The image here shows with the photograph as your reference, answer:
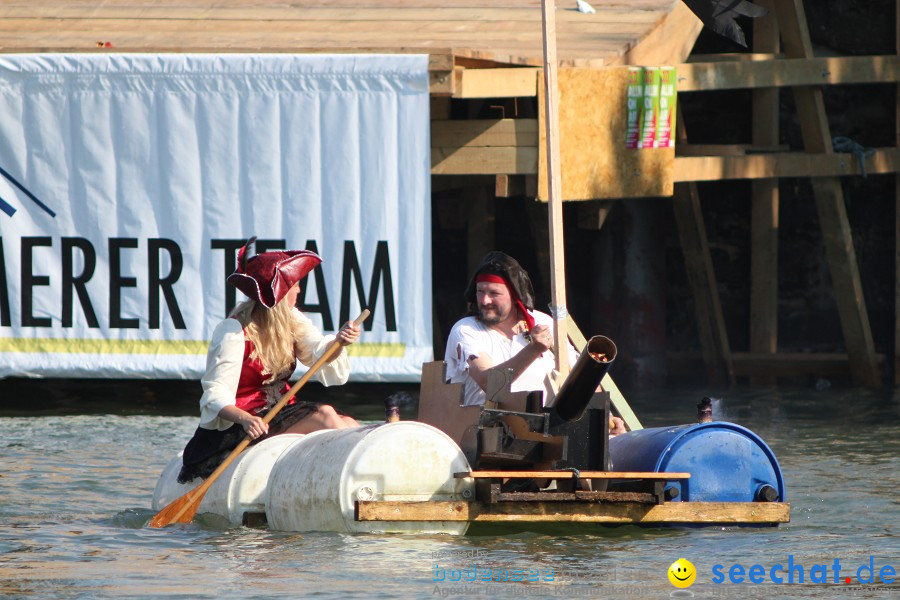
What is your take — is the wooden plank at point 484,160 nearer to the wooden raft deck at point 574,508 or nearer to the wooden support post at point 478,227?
the wooden support post at point 478,227

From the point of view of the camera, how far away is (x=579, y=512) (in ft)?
21.3

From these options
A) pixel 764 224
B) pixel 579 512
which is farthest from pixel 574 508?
pixel 764 224

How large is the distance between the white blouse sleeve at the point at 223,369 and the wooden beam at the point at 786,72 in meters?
4.91

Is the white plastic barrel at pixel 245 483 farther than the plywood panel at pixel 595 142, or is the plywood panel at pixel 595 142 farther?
the plywood panel at pixel 595 142

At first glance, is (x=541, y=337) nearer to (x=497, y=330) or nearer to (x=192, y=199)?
(x=497, y=330)

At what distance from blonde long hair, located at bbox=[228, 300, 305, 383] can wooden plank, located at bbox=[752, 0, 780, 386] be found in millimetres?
6304

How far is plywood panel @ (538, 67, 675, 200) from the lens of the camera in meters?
10.4

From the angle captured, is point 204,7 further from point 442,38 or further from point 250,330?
point 250,330

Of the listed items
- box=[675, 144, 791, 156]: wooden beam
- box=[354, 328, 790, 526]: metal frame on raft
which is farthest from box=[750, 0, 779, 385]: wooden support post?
box=[354, 328, 790, 526]: metal frame on raft

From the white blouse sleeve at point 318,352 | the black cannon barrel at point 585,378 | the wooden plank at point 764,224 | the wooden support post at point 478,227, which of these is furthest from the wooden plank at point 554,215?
the wooden plank at point 764,224

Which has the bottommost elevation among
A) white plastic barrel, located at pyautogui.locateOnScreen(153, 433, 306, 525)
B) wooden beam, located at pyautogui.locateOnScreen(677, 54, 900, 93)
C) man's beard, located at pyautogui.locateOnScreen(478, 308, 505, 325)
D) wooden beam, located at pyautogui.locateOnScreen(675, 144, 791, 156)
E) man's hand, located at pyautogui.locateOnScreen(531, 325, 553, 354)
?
white plastic barrel, located at pyautogui.locateOnScreen(153, 433, 306, 525)

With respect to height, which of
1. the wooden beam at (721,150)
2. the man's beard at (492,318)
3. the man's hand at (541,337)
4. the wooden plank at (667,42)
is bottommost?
the man's hand at (541,337)

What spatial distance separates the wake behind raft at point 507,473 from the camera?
636 cm

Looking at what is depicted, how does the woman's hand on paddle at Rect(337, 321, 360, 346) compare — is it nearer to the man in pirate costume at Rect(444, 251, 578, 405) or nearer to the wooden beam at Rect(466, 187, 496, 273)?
the man in pirate costume at Rect(444, 251, 578, 405)
